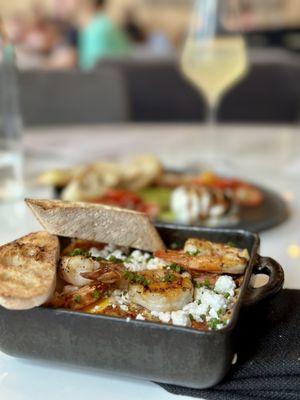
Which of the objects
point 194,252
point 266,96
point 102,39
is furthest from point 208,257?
point 102,39

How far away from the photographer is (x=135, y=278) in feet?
2.15

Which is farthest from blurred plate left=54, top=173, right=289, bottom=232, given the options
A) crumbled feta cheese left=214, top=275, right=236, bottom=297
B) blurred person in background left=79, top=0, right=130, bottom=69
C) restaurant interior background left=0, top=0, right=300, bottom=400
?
blurred person in background left=79, top=0, right=130, bottom=69

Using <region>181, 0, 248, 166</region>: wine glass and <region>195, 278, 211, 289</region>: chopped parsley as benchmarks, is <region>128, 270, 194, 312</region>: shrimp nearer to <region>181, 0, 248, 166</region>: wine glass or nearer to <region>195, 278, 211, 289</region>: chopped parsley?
<region>195, 278, 211, 289</region>: chopped parsley

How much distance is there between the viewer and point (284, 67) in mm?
2861

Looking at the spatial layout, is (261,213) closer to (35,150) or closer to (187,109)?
(35,150)

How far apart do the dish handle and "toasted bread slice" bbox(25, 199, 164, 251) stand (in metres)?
0.13

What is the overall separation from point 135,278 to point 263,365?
161mm

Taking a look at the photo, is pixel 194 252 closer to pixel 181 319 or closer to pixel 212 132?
pixel 181 319

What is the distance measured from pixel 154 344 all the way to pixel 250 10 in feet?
24.7

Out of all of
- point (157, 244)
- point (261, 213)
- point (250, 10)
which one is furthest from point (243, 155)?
point (250, 10)

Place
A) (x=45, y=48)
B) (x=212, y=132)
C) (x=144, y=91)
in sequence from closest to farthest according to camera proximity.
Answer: (x=212, y=132) → (x=144, y=91) → (x=45, y=48)

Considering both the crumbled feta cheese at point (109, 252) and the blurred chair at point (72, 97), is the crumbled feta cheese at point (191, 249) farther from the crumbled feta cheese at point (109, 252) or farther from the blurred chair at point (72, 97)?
the blurred chair at point (72, 97)

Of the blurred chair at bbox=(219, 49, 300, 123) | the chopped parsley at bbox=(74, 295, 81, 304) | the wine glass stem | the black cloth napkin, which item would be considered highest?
the chopped parsley at bbox=(74, 295, 81, 304)

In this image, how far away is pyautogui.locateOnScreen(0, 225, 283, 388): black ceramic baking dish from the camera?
57cm
